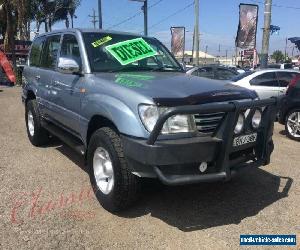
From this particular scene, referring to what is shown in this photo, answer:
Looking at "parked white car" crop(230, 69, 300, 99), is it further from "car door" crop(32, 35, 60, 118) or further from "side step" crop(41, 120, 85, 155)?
"side step" crop(41, 120, 85, 155)

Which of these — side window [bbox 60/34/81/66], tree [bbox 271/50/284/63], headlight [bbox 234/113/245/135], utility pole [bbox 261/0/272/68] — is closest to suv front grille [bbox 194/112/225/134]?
headlight [bbox 234/113/245/135]

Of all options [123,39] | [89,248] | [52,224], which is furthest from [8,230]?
[123,39]

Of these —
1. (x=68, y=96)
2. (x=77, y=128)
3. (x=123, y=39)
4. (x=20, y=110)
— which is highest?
(x=123, y=39)

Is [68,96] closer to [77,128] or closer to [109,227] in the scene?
[77,128]

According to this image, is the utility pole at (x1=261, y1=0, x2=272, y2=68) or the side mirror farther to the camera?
the utility pole at (x1=261, y1=0, x2=272, y2=68)

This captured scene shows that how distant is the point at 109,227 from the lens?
14.0ft

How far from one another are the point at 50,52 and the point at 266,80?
21.6ft

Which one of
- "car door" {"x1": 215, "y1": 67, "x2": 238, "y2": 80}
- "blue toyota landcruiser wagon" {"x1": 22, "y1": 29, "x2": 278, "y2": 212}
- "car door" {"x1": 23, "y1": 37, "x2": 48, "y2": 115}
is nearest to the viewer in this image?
"blue toyota landcruiser wagon" {"x1": 22, "y1": 29, "x2": 278, "y2": 212}

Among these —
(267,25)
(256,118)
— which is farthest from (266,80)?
(256,118)

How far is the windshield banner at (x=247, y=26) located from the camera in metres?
21.7

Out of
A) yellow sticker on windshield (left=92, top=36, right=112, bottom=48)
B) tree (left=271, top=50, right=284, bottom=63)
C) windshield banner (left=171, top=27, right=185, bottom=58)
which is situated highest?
windshield banner (left=171, top=27, right=185, bottom=58)

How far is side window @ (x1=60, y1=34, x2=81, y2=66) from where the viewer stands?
5.53m

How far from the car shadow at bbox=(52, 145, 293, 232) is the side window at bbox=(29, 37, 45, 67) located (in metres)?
3.33

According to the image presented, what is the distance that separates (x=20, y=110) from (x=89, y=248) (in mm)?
9705
